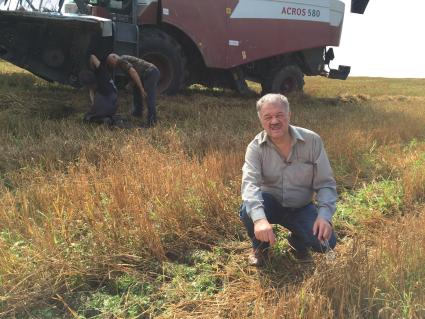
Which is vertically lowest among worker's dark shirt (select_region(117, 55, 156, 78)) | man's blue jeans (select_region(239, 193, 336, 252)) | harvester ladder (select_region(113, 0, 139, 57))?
man's blue jeans (select_region(239, 193, 336, 252))

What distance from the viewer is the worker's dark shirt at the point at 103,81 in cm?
636

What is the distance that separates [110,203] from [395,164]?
10.6 feet

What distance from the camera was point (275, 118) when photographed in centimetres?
266

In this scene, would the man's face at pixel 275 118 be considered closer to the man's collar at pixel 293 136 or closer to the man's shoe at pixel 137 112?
the man's collar at pixel 293 136

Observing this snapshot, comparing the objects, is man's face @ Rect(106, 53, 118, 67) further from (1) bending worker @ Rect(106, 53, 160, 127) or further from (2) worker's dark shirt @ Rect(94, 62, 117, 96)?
(2) worker's dark shirt @ Rect(94, 62, 117, 96)

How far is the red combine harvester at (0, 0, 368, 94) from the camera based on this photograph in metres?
6.93

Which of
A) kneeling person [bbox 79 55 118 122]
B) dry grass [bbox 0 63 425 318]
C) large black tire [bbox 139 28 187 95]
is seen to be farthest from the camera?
large black tire [bbox 139 28 187 95]

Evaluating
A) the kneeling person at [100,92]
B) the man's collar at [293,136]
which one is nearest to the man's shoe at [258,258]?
the man's collar at [293,136]

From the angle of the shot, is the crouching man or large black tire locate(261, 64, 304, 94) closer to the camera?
the crouching man

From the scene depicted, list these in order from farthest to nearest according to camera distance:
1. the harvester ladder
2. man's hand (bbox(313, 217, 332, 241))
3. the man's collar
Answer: the harvester ladder
the man's collar
man's hand (bbox(313, 217, 332, 241))

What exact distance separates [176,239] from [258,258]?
1.88 ft

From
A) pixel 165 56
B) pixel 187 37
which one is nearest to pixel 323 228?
pixel 165 56

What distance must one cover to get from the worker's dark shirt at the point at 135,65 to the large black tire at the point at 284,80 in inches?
179

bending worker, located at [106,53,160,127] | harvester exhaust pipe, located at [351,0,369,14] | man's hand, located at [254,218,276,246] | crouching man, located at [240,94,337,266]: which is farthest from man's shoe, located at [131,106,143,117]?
harvester exhaust pipe, located at [351,0,369,14]
